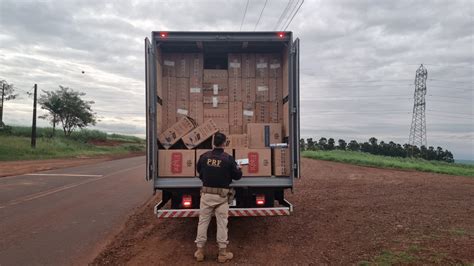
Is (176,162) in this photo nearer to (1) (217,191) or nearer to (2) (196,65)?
(1) (217,191)

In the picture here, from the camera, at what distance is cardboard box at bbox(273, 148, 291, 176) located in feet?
22.0

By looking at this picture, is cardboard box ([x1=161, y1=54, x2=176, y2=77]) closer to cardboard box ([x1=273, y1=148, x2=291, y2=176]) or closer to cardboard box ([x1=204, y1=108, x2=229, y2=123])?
cardboard box ([x1=204, y1=108, x2=229, y2=123])

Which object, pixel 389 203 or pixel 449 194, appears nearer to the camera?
pixel 389 203

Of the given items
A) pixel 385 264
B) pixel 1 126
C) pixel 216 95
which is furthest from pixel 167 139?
pixel 1 126

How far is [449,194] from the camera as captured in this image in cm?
1238

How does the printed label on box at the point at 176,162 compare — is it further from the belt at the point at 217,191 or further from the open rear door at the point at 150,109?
the belt at the point at 217,191

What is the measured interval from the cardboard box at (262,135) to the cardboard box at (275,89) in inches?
23.6

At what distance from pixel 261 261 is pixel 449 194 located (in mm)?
9286

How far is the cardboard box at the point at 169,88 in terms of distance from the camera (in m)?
7.30

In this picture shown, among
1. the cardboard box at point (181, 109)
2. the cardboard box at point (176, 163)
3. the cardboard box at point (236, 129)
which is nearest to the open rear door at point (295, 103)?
the cardboard box at point (236, 129)

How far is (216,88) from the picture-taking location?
743cm

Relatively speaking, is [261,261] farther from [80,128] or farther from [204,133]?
[80,128]

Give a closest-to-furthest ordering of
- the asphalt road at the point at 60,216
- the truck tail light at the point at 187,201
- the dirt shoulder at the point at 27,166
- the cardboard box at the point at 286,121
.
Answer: the asphalt road at the point at 60,216, the truck tail light at the point at 187,201, the cardboard box at the point at 286,121, the dirt shoulder at the point at 27,166

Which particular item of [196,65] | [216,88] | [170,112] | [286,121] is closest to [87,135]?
[170,112]
